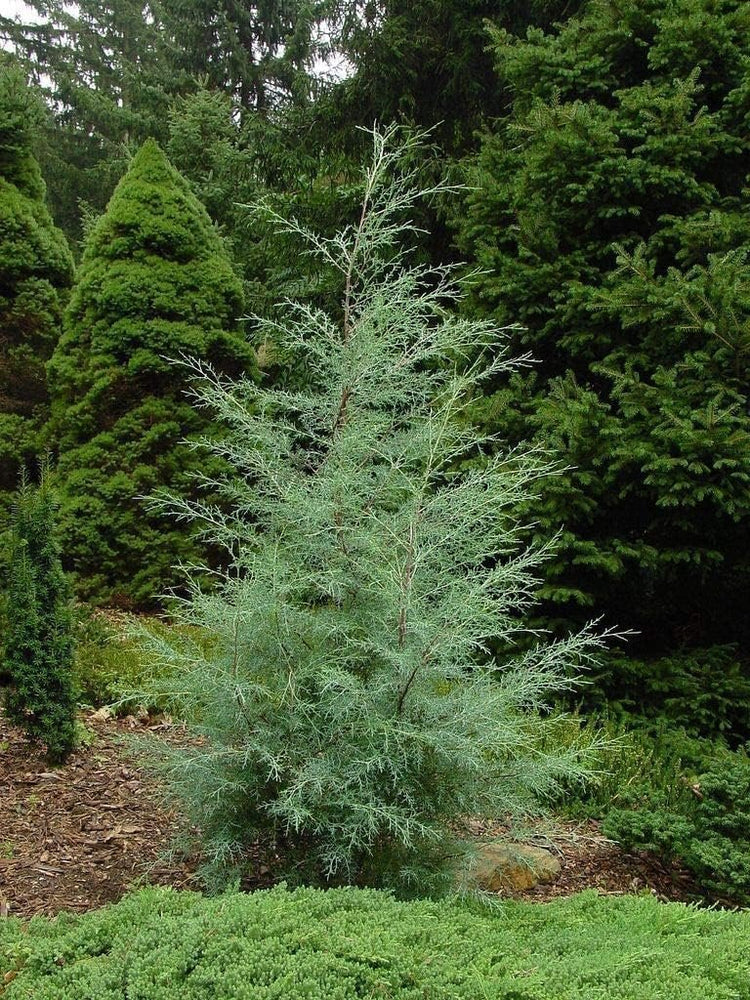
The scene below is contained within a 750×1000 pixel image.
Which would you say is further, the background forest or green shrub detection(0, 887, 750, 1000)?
the background forest

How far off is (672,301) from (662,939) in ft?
11.2

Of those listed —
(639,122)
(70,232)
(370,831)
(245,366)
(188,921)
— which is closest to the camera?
(188,921)

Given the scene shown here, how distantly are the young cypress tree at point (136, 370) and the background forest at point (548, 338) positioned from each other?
0.9 inches

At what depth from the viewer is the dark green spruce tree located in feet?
15.5

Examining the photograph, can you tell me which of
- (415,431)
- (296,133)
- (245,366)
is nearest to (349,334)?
(415,431)

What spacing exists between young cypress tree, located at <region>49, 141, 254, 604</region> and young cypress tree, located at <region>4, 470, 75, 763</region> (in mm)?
2118

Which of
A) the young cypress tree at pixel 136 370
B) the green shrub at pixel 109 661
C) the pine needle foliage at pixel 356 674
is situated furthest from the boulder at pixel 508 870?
the young cypress tree at pixel 136 370

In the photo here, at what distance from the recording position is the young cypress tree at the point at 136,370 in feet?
21.5

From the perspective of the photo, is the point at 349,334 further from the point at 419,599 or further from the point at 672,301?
the point at 672,301

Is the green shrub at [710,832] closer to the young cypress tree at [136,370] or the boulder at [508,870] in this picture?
the boulder at [508,870]

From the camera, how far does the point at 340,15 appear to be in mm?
9547

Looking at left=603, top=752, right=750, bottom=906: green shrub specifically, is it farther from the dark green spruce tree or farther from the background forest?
the dark green spruce tree

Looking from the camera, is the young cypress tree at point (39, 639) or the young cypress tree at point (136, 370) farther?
the young cypress tree at point (136, 370)

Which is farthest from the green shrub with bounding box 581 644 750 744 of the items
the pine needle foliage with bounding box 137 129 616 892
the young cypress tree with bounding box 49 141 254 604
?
the young cypress tree with bounding box 49 141 254 604
